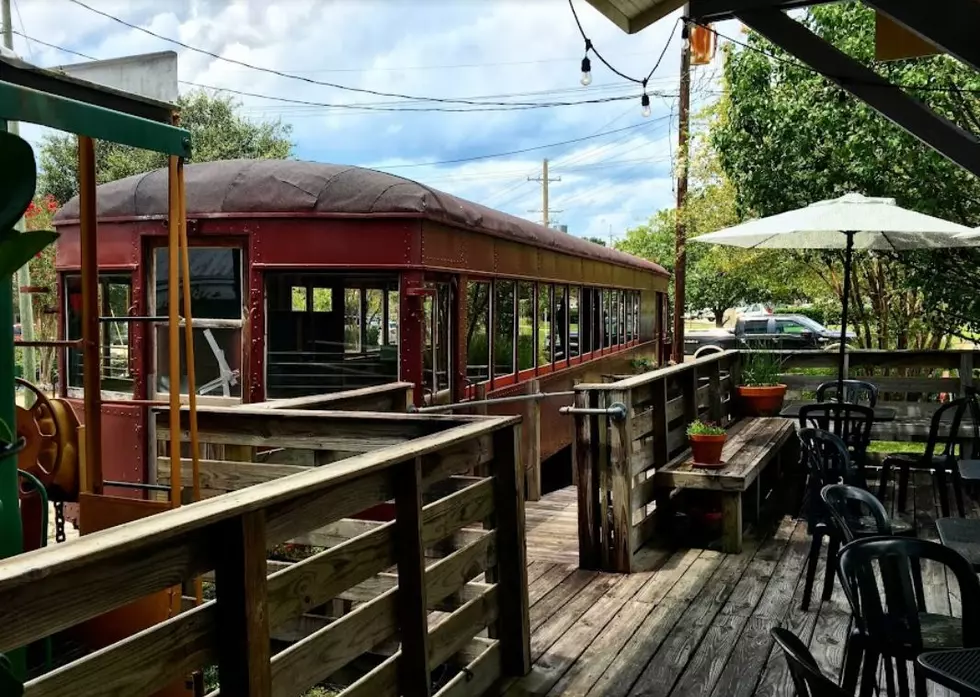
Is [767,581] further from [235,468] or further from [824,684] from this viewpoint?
[824,684]

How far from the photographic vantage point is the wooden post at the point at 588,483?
201 inches

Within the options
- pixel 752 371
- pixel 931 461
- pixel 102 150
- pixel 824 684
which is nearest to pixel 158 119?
pixel 824 684

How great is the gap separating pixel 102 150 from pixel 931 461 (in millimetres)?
27659

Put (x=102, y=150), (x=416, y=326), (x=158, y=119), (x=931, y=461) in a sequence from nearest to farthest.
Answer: (x=158, y=119) → (x=931, y=461) → (x=416, y=326) → (x=102, y=150)

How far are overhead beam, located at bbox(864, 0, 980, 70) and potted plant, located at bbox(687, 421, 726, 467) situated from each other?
2572mm

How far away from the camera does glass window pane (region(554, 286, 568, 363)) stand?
10344mm

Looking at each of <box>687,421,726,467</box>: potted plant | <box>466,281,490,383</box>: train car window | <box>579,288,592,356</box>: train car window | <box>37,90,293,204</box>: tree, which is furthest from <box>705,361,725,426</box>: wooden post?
<box>37,90,293,204</box>: tree

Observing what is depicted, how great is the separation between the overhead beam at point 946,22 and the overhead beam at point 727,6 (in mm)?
954

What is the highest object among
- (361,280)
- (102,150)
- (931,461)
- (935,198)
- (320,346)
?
(102,150)

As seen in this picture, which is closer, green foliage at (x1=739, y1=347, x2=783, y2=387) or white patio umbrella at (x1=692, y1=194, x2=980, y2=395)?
white patio umbrella at (x1=692, y1=194, x2=980, y2=395)

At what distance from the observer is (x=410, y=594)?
282 centimetres

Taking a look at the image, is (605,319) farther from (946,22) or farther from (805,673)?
(805,673)

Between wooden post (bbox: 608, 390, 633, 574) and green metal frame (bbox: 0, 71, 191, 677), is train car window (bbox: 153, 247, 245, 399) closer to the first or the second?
wooden post (bbox: 608, 390, 633, 574)

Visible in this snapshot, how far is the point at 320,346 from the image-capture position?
22.1 feet
